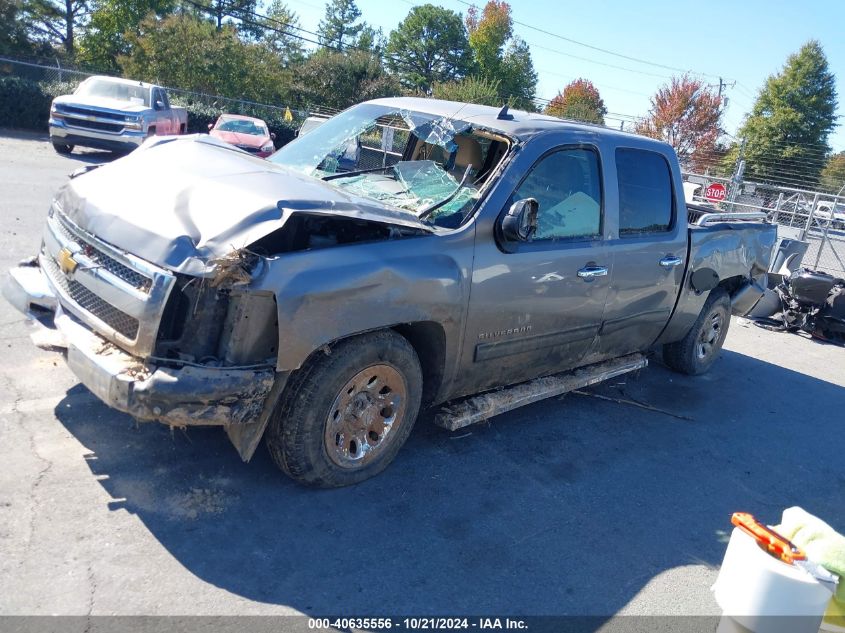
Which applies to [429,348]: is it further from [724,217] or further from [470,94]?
[470,94]

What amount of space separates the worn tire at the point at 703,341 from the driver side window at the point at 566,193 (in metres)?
2.28

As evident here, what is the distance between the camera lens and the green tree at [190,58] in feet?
103

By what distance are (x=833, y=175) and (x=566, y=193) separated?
2021 inches

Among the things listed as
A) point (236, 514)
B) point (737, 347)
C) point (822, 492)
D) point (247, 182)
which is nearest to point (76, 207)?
point (247, 182)

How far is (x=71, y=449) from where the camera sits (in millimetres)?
3838

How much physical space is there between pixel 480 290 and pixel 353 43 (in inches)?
3246

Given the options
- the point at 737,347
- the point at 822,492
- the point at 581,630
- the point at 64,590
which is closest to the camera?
the point at 64,590

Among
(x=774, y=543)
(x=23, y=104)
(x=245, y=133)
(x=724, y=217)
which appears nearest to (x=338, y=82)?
(x=23, y=104)

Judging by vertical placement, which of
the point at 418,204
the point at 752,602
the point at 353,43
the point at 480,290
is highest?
the point at 353,43

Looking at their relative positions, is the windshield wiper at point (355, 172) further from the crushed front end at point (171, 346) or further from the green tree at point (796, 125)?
the green tree at point (796, 125)

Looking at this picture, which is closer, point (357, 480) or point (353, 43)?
point (357, 480)

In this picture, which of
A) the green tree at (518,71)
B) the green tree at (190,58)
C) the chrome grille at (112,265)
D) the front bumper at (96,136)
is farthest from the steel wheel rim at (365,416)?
the green tree at (518,71)

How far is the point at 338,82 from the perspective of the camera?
4453cm

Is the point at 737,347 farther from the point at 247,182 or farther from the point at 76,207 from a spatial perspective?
the point at 76,207
